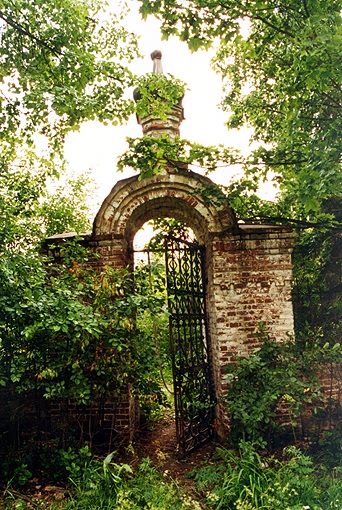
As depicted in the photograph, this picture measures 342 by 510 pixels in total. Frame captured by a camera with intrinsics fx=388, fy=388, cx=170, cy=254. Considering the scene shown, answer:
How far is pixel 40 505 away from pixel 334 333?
456cm

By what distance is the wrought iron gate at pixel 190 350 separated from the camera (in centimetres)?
550

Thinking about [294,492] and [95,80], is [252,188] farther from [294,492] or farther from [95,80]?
[294,492]

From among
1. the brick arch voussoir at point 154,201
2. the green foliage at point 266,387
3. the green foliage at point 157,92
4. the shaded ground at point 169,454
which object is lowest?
the shaded ground at point 169,454

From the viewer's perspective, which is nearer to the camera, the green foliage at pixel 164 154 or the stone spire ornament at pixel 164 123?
the green foliage at pixel 164 154

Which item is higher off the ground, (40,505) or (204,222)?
(204,222)

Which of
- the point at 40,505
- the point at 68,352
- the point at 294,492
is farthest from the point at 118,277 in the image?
the point at 294,492

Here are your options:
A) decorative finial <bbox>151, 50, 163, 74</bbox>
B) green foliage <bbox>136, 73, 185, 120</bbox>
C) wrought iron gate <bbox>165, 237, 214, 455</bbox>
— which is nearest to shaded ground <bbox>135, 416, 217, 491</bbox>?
wrought iron gate <bbox>165, 237, 214, 455</bbox>

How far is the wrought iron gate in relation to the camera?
18.0 ft

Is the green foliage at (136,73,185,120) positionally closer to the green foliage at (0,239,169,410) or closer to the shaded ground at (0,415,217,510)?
the green foliage at (0,239,169,410)

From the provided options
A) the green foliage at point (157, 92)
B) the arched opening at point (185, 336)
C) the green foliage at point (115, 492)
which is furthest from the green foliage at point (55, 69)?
the green foliage at point (115, 492)

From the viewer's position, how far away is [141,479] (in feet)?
13.5

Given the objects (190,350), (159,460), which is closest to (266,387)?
(190,350)

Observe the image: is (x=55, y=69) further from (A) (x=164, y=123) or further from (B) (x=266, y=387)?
(B) (x=266, y=387)

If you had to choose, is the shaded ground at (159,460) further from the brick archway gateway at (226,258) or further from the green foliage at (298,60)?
the green foliage at (298,60)
